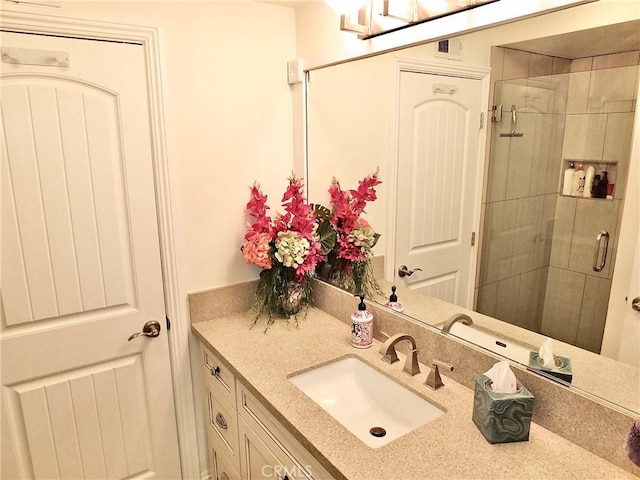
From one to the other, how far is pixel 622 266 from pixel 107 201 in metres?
1.68

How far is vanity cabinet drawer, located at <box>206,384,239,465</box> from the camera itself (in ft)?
5.55

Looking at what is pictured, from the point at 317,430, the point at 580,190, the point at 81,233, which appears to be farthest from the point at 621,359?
the point at 81,233

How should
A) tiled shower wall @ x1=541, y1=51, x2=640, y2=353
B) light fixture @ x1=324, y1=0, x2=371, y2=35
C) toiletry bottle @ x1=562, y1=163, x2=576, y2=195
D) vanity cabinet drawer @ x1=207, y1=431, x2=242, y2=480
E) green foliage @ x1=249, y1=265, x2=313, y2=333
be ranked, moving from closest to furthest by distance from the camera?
tiled shower wall @ x1=541, y1=51, x2=640, y2=353 < toiletry bottle @ x1=562, y1=163, x2=576, y2=195 < light fixture @ x1=324, y1=0, x2=371, y2=35 < vanity cabinet drawer @ x1=207, y1=431, x2=242, y2=480 < green foliage @ x1=249, y1=265, x2=313, y2=333

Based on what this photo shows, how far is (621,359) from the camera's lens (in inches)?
43.2

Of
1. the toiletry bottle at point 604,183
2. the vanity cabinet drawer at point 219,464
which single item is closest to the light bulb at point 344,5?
the toiletry bottle at point 604,183

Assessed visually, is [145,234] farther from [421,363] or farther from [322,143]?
[421,363]

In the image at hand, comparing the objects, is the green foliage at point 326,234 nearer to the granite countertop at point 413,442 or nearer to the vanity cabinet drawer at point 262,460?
the granite countertop at point 413,442

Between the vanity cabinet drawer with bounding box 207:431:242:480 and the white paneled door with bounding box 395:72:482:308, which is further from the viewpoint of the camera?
the vanity cabinet drawer with bounding box 207:431:242:480

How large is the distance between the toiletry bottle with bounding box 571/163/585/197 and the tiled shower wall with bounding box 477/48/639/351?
0.07 ft

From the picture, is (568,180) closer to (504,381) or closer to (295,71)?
(504,381)

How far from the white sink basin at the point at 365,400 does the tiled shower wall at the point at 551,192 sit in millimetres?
392

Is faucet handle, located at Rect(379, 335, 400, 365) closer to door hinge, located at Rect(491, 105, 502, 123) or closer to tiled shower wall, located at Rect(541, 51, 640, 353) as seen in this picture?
tiled shower wall, located at Rect(541, 51, 640, 353)

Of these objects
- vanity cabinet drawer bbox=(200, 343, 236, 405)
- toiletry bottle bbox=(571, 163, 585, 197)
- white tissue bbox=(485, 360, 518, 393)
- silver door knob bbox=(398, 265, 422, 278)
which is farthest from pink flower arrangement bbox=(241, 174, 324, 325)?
toiletry bottle bbox=(571, 163, 585, 197)

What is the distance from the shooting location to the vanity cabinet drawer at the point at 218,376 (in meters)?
1.64
